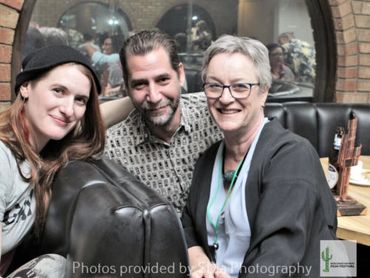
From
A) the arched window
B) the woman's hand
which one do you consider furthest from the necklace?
the arched window

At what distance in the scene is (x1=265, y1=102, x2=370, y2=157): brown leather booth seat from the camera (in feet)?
8.89

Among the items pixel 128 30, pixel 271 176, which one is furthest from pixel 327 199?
pixel 128 30

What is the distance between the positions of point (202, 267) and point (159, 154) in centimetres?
57

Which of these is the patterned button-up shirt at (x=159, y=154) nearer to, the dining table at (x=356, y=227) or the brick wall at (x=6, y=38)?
the dining table at (x=356, y=227)

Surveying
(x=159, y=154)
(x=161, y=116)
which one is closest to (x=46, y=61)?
(x=161, y=116)

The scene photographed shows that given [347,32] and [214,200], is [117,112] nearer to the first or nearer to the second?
[214,200]

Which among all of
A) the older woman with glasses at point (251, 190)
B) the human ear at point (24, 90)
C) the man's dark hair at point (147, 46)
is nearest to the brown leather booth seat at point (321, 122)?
the man's dark hair at point (147, 46)

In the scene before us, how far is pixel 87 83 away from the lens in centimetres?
137

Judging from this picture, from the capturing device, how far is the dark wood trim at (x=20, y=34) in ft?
7.62

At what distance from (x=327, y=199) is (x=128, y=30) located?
79.4 inches

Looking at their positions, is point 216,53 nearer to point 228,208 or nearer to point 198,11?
point 228,208

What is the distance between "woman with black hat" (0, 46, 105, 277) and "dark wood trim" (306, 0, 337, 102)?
2211 mm

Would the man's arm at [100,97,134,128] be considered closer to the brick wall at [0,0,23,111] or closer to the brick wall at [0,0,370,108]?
the brick wall at [0,0,23,111]

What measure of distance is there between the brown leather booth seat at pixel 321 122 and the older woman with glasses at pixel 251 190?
4.67 feet
